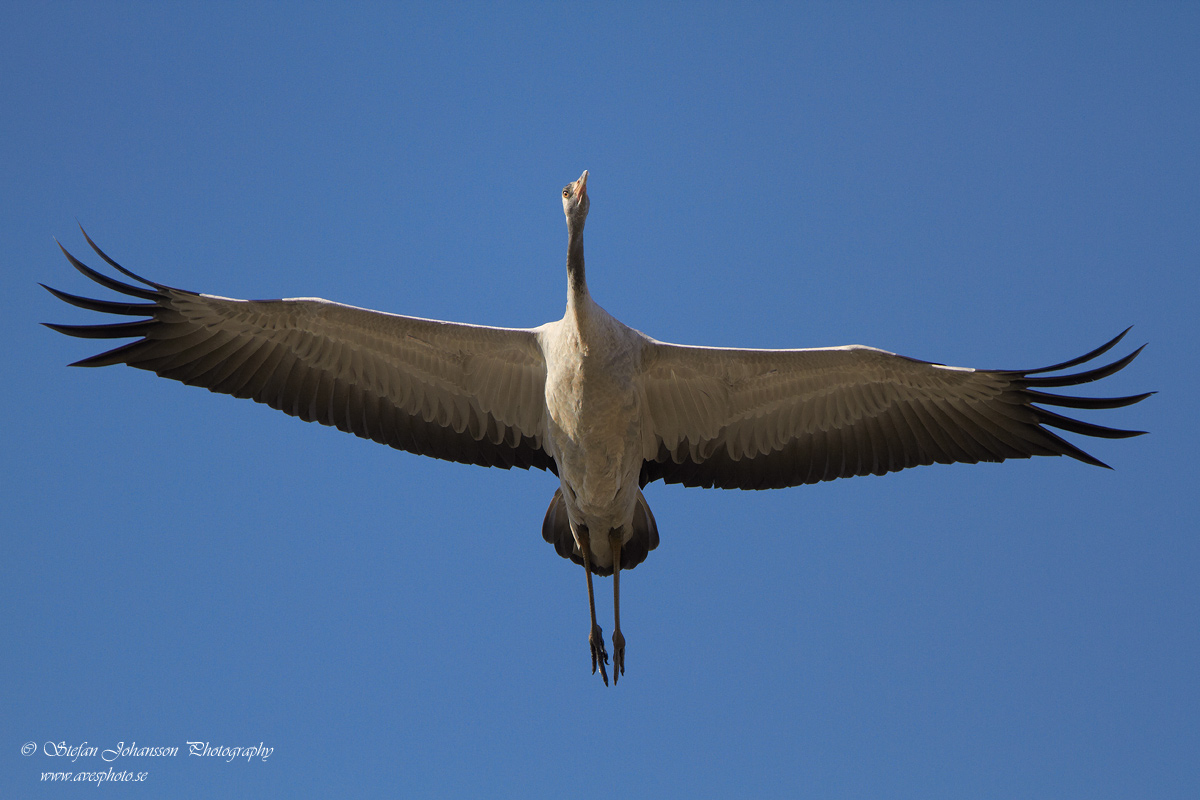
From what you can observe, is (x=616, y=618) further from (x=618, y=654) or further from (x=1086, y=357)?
(x=1086, y=357)

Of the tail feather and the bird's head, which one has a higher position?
the bird's head

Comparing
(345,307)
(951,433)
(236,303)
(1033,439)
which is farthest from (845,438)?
(236,303)

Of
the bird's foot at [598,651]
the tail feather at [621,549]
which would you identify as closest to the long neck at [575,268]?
the tail feather at [621,549]

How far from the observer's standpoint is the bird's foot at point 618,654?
1005cm

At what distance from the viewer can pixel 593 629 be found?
1007 cm

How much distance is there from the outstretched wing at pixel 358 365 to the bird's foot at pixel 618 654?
73.6 inches

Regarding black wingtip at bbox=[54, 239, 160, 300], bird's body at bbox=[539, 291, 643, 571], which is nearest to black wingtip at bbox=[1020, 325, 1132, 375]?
bird's body at bbox=[539, 291, 643, 571]

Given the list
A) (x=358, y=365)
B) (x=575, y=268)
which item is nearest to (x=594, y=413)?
(x=575, y=268)

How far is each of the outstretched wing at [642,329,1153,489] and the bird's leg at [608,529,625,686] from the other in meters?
0.75

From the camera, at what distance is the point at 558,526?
10328 mm

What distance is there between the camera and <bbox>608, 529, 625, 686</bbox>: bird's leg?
9.99 metres

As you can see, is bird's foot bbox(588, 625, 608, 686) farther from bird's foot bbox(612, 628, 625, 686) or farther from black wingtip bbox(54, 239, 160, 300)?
black wingtip bbox(54, 239, 160, 300)

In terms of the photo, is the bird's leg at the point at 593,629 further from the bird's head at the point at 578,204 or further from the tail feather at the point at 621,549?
the bird's head at the point at 578,204

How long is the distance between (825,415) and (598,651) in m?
3.26
